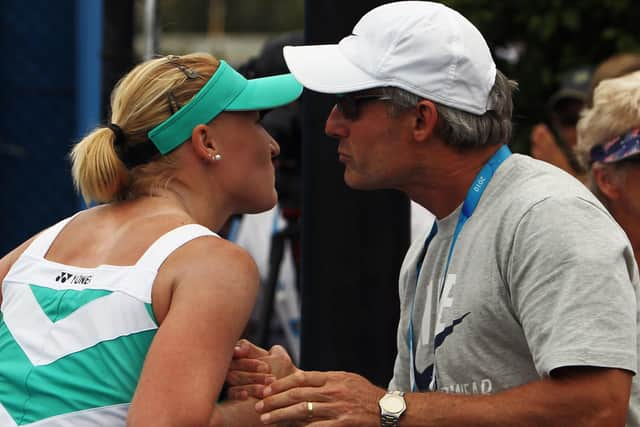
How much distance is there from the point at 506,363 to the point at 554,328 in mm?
242

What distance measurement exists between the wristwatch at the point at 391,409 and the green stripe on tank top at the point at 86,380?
564 mm

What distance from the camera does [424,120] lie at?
2.96m

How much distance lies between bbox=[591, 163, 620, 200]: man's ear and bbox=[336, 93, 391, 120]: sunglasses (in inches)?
40.1

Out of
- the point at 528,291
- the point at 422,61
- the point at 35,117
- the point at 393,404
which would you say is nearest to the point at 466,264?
the point at 528,291

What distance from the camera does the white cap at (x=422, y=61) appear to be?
2904mm

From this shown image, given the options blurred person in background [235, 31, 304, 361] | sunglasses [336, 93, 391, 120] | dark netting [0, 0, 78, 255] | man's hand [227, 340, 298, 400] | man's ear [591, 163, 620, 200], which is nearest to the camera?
man's hand [227, 340, 298, 400]

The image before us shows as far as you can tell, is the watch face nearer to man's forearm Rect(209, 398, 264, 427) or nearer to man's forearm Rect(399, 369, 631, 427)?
man's forearm Rect(399, 369, 631, 427)

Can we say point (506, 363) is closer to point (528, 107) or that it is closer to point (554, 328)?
point (554, 328)

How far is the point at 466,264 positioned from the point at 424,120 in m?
0.40

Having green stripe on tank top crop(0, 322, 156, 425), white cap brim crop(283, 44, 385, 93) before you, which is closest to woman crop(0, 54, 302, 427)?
green stripe on tank top crop(0, 322, 156, 425)

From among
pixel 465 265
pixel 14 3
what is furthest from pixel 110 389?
pixel 14 3

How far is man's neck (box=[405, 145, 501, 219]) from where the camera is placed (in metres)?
2.96

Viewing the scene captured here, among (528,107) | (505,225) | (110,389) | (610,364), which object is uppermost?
(505,225)

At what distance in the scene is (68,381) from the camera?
272 cm
